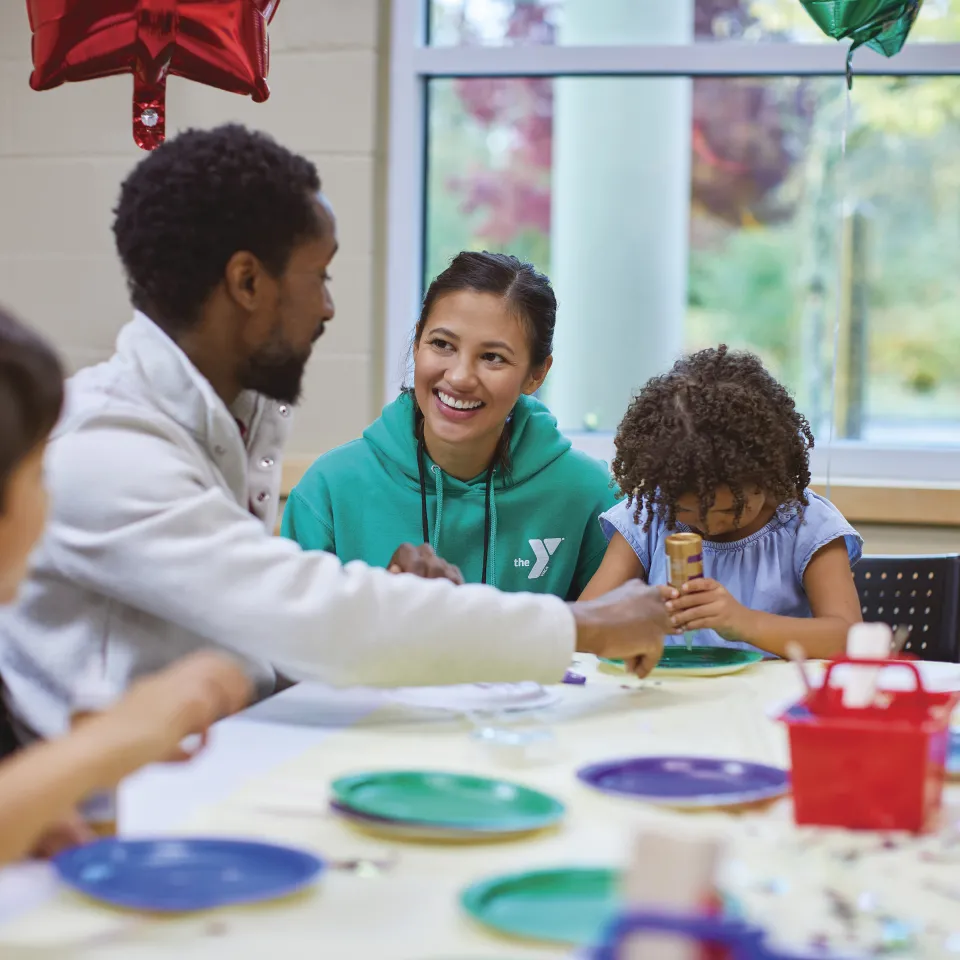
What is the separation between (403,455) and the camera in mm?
2365

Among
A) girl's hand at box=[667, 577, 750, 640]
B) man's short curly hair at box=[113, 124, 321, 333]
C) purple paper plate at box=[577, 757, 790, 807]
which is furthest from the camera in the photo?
girl's hand at box=[667, 577, 750, 640]

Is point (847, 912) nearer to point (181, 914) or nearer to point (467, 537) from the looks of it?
point (181, 914)

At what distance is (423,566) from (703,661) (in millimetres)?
427

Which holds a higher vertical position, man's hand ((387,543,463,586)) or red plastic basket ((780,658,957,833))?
man's hand ((387,543,463,586))

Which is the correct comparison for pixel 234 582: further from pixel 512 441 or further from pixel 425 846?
pixel 512 441

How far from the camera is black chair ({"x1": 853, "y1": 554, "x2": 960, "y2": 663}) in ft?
7.41

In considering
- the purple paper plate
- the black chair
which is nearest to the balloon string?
the black chair

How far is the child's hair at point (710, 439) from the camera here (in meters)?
2.08

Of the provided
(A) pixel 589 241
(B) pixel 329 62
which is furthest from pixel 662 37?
(B) pixel 329 62

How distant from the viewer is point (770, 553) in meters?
2.22

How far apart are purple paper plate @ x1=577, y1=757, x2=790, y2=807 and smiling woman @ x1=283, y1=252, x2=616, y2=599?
1.13m

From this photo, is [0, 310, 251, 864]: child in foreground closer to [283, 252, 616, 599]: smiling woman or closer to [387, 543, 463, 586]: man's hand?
[387, 543, 463, 586]: man's hand

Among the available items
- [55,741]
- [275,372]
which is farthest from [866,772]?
[275,372]

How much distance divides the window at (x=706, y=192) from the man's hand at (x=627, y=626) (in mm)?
1798
